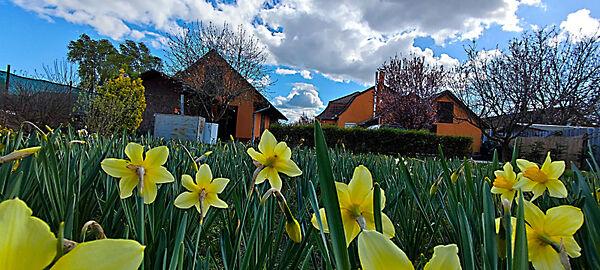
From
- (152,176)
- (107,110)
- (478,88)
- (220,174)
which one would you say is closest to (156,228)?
(152,176)

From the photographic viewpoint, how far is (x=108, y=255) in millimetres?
182

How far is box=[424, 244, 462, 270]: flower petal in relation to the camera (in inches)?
8.7

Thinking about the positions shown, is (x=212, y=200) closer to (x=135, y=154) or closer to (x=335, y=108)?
(x=135, y=154)

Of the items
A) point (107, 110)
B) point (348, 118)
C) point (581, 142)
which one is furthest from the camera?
point (348, 118)

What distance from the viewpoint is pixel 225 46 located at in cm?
1571

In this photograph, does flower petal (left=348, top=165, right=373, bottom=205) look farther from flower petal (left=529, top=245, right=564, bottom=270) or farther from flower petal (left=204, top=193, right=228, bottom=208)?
flower petal (left=204, top=193, right=228, bottom=208)

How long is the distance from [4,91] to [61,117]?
1717 mm

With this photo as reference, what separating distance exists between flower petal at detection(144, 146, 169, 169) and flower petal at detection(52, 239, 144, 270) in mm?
481

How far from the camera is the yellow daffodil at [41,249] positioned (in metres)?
0.18

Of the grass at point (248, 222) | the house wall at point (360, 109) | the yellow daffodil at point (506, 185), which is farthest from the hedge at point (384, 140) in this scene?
the house wall at point (360, 109)

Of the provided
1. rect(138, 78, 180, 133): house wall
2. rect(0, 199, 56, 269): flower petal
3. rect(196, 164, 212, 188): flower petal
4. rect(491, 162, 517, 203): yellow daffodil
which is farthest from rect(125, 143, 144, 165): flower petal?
rect(138, 78, 180, 133): house wall

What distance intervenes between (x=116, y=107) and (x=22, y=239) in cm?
865

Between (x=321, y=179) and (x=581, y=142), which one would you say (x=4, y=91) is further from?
(x=581, y=142)

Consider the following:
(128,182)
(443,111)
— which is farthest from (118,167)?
(443,111)
